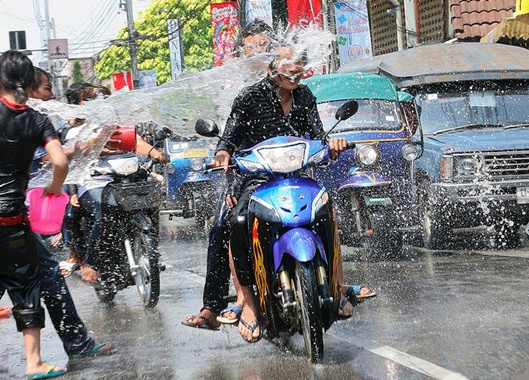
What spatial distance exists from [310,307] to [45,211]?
164cm

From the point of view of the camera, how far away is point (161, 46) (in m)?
68.4

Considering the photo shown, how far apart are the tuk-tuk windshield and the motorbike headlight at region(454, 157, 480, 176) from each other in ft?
2.94

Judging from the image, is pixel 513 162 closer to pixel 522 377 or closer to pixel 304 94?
pixel 304 94

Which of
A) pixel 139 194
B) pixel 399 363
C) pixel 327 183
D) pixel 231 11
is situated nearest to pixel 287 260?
pixel 399 363

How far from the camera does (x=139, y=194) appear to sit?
8.05 metres

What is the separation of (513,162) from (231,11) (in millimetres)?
17216

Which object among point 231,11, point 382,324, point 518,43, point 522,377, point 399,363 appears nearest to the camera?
point 522,377

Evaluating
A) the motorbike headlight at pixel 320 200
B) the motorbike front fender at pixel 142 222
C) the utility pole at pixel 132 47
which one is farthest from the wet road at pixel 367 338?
the utility pole at pixel 132 47

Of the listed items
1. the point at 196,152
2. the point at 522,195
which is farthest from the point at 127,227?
the point at 196,152

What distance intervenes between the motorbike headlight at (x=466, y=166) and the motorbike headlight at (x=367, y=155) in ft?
3.66

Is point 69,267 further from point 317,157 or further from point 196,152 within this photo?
point 196,152

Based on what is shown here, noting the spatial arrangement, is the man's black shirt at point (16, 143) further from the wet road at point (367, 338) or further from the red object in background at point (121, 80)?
the red object in background at point (121, 80)

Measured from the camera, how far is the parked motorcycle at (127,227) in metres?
8.02

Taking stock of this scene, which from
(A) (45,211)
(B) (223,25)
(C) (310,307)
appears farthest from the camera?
(B) (223,25)
